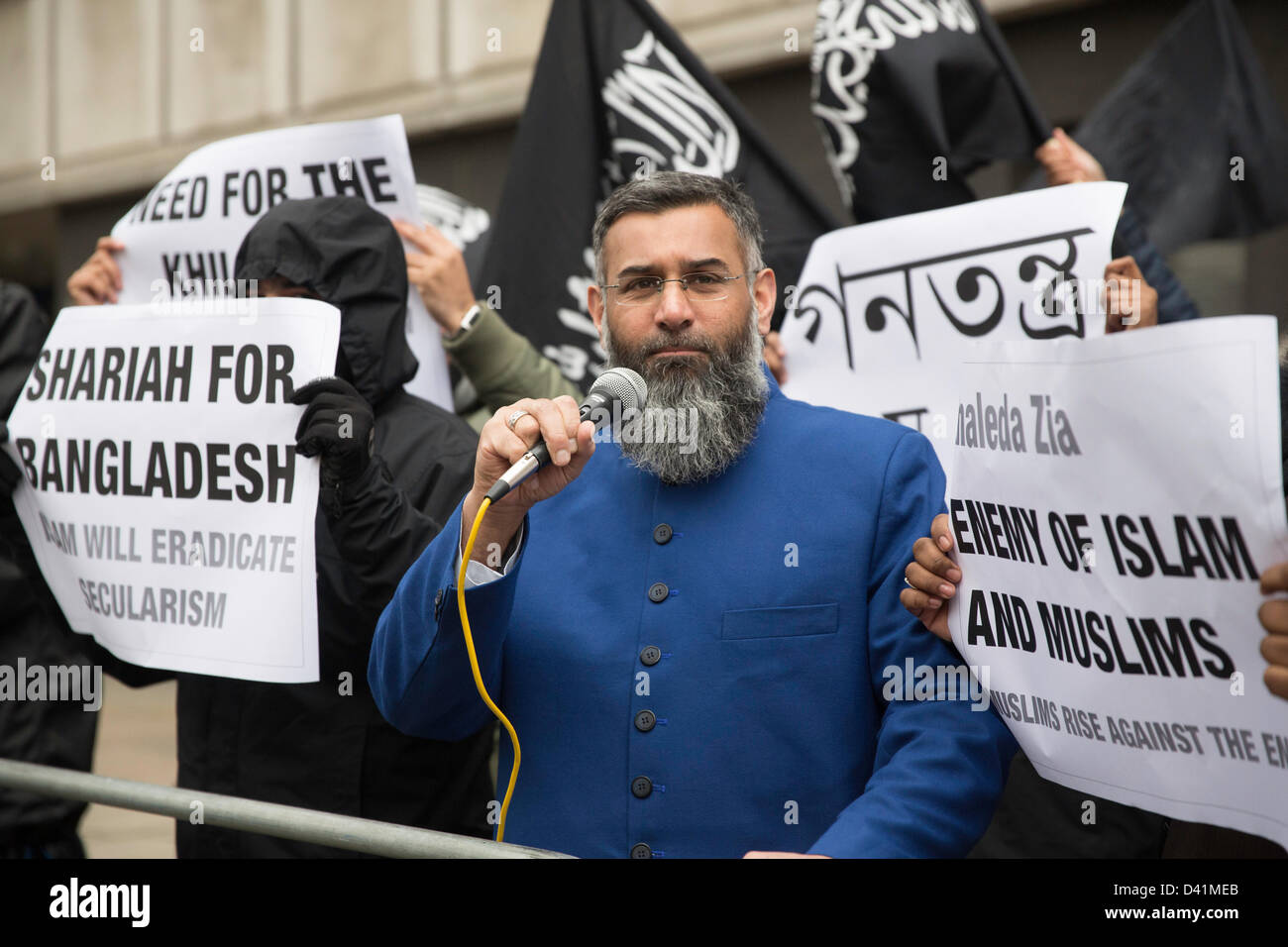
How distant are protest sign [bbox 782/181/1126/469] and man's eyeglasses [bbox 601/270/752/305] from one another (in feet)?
3.02

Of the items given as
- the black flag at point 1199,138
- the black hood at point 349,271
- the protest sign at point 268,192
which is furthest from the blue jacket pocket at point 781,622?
the black flag at point 1199,138

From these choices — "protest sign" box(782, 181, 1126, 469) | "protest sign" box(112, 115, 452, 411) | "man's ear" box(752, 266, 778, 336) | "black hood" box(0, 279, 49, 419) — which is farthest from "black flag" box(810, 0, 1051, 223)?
"black hood" box(0, 279, 49, 419)

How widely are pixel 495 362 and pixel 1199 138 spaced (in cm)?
255

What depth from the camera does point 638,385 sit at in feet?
7.61

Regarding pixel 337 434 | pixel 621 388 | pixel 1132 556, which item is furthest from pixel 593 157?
pixel 1132 556

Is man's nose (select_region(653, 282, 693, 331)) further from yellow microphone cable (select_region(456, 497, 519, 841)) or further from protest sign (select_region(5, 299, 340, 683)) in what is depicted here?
protest sign (select_region(5, 299, 340, 683))

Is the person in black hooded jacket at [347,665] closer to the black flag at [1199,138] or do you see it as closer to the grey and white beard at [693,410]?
the grey and white beard at [693,410]

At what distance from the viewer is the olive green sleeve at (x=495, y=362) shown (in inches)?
148

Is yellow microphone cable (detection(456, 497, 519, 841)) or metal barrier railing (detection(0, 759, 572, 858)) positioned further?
yellow microphone cable (detection(456, 497, 519, 841))

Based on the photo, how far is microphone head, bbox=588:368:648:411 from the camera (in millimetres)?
2270

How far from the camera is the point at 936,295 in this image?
347cm

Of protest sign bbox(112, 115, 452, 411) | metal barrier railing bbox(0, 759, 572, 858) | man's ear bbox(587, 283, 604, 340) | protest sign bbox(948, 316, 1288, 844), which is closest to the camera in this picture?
protest sign bbox(948, 316, 1288, 844)

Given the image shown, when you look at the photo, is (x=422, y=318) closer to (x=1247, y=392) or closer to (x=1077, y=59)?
(x=1247, y=392)
